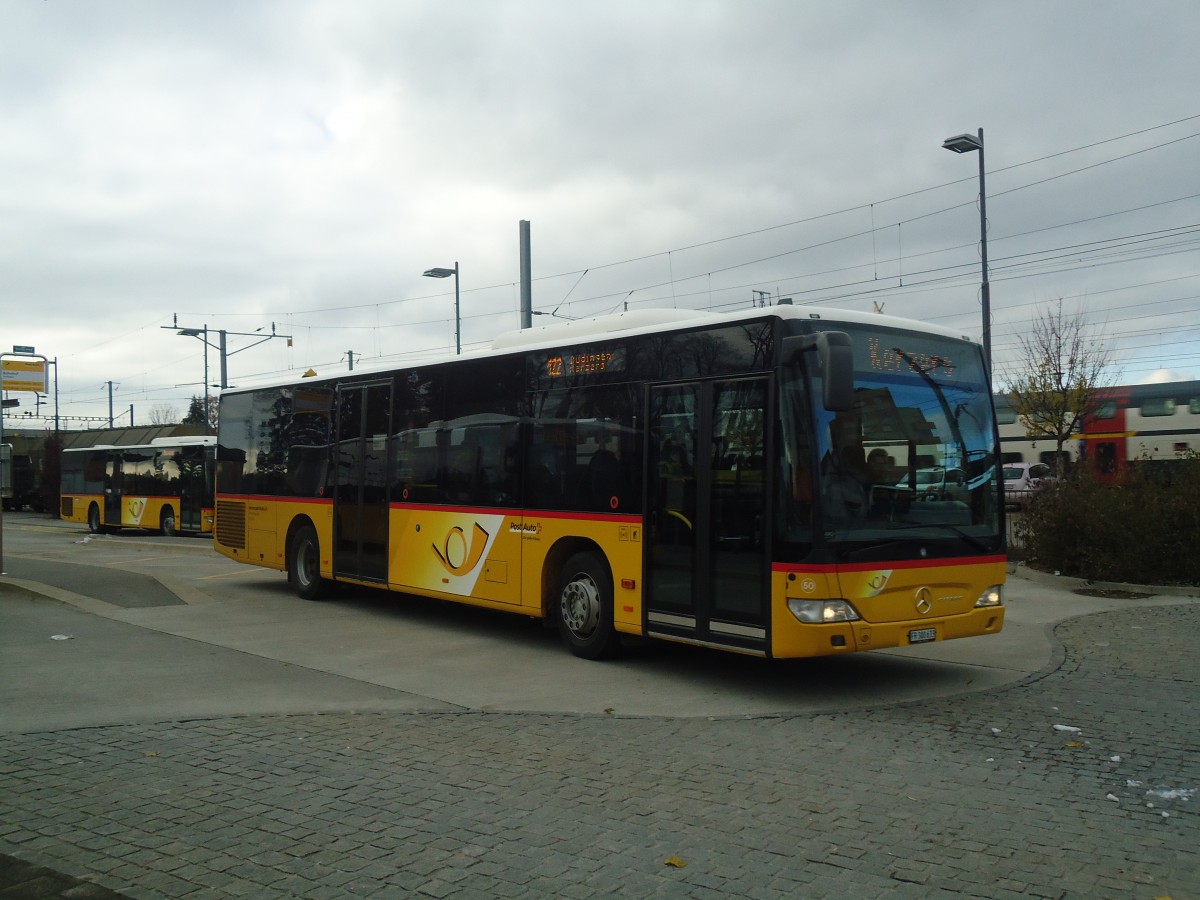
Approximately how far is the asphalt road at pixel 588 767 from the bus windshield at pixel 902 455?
4.33ft

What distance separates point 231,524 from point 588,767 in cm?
1185

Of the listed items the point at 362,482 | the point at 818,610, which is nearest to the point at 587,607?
the point at 818,610

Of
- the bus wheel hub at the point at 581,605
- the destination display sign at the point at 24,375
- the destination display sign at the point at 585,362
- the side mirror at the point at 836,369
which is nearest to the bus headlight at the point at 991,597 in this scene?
the side mirror at the point at 836,369

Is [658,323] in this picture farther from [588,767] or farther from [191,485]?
[191,485]

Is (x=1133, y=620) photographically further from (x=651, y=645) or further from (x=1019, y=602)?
(x=651, y=645)

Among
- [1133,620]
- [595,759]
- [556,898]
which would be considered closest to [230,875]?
[556,898]

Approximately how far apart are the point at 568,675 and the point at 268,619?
524cm

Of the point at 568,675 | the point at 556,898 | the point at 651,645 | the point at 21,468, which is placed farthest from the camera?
the point at 21,468

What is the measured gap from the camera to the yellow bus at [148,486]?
33.4 meters

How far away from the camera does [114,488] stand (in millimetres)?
37031

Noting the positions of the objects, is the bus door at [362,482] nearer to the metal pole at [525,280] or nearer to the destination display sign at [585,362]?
the destination display sign at [585,362]

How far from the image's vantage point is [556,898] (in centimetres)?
434

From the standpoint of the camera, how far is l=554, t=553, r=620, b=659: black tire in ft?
32.2

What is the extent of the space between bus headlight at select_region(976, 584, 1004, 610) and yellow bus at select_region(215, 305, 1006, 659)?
0.05 ft
